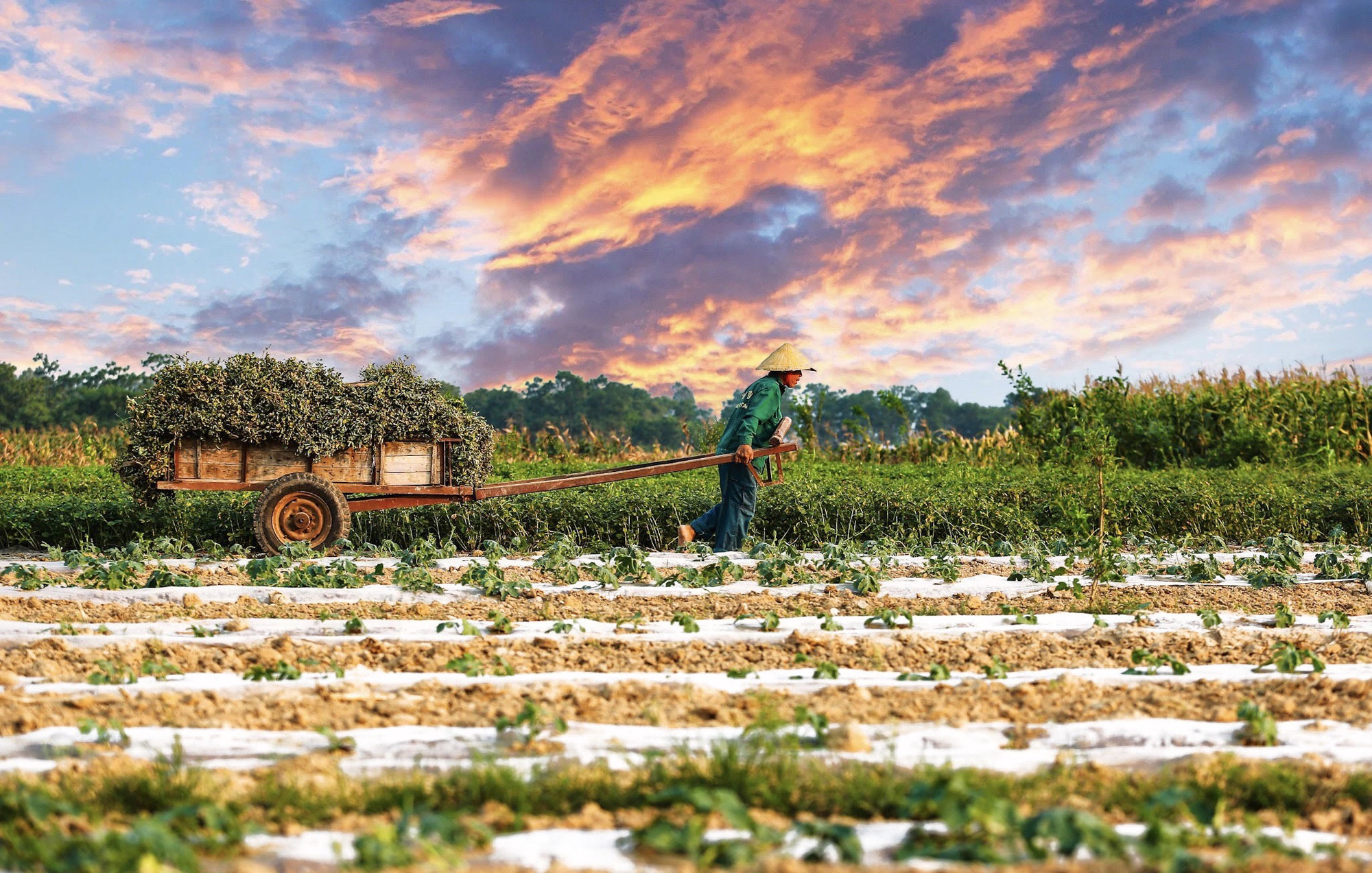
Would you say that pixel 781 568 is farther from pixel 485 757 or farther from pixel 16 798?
pixel 16 798

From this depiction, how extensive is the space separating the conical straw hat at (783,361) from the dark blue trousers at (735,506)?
0.81 metres

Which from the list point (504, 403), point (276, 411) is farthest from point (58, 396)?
point (276, 411)

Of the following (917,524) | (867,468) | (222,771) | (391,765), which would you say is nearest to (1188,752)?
(391,765)

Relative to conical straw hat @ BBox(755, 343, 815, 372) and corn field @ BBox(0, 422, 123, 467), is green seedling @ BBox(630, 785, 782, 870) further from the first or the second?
corn field @ BBox(0, 422, 123, 467)

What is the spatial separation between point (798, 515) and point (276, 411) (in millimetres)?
4139

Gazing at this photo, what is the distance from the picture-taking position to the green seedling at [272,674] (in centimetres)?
364

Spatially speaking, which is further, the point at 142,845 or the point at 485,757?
the point at 485,757

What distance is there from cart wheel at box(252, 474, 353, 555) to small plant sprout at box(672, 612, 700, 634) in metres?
3.26

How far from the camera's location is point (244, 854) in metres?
2.18

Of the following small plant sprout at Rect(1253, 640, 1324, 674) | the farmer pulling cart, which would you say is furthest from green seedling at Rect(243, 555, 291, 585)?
small plant sprout at Rect(1253, 640, 1324, 674)

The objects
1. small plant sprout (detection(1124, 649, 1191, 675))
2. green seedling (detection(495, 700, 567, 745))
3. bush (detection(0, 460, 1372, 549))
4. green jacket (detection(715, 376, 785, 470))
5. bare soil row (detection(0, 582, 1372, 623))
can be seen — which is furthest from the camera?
bush (detection(0, 460, 1372, 549))

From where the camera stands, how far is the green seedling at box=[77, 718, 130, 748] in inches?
115

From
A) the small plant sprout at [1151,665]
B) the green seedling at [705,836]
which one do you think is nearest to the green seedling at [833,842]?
the green seedling at [705,836]

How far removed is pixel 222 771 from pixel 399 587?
293cm
